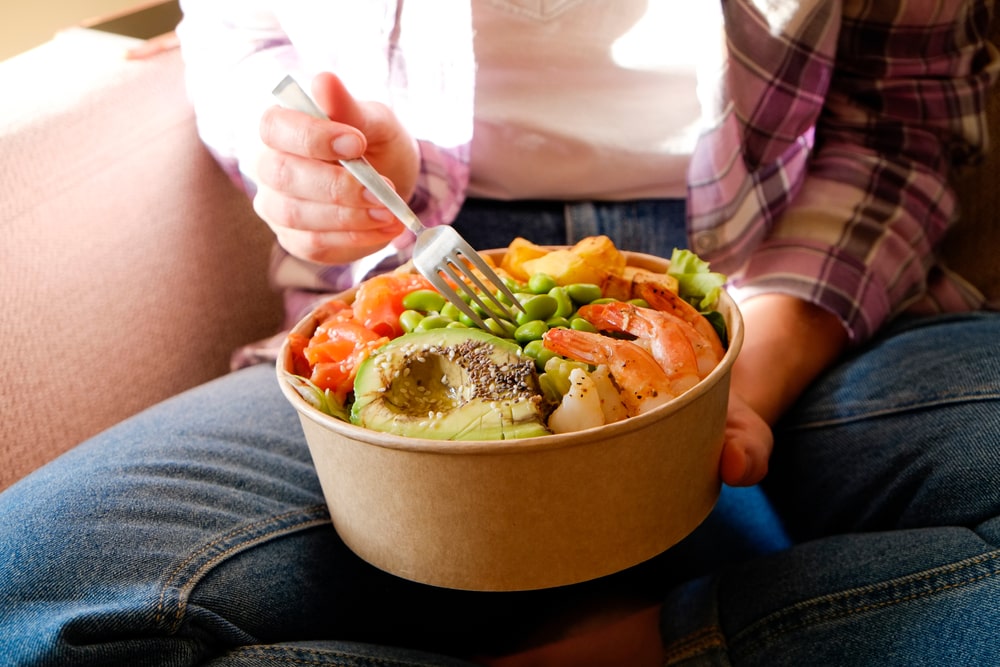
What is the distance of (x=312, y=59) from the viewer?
1010 millimetres

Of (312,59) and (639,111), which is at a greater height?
(312,59)

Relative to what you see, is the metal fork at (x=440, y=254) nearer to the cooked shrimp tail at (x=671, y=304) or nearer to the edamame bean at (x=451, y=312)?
the edamame bean at (x=451, y=312)

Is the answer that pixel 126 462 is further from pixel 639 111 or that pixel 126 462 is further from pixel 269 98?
pixel 639 111

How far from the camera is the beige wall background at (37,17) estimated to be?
1612 millimetres

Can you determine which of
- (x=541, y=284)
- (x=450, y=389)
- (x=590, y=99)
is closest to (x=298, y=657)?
(x=450, y=389)

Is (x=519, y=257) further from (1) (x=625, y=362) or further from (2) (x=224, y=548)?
(2) (x=224, y=548)

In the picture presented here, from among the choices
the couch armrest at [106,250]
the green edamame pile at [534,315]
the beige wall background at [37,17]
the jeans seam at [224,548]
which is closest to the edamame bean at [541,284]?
the green edamame pile at [534,315]

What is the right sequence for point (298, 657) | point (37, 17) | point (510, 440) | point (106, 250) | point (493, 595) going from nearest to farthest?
point (510, 440) → point (298, 657) → point (493, 595) → point (106, 250) → point (37, 17)

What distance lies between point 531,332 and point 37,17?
1.44 m

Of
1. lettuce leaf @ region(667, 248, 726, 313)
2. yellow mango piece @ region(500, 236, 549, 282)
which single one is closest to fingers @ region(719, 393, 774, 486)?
lettuce leaf @ region(667, 248, 726, 313)

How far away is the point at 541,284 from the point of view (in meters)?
0.72

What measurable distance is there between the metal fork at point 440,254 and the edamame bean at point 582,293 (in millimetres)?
48

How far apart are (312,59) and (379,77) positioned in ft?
0.27

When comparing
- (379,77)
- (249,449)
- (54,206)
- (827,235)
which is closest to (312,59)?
(379,77)
